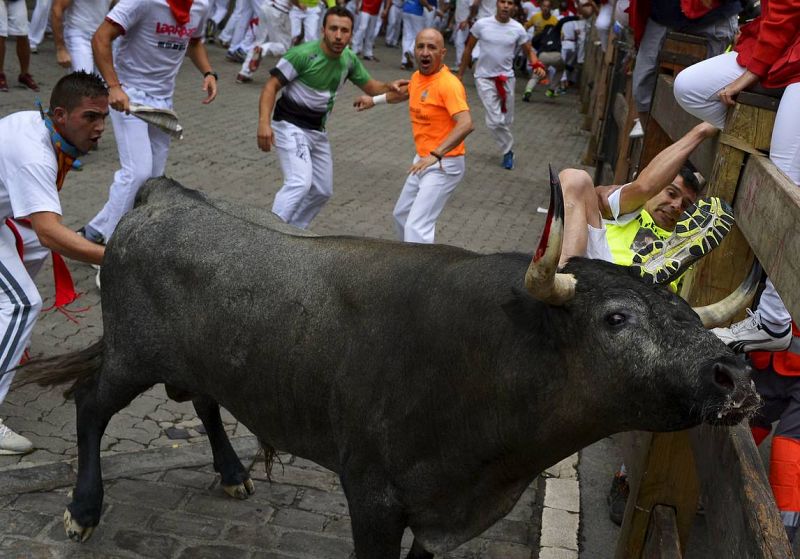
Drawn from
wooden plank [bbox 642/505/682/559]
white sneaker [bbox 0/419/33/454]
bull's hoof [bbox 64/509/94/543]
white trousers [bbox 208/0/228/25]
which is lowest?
white trousers [bbox 208/0/228/25]

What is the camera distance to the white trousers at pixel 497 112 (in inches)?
536

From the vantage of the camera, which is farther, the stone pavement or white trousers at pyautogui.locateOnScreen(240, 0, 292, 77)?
white trousers at pyautogui.locateOnScreen(240, 0, 292, 77)

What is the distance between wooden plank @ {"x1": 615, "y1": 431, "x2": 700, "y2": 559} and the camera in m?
3.98

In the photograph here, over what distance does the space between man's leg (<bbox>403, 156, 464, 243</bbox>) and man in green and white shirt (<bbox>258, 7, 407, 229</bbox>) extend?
2.55ft

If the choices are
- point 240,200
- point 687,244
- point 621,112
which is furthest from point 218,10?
point 687,244

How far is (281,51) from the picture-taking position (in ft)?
55.5

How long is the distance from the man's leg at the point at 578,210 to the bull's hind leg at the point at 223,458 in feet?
6.80

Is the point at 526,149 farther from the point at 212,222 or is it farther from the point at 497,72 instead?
the point at 212,222

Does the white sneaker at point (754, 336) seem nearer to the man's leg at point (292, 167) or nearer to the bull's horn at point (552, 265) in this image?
the bull's horn at point (552, 265)

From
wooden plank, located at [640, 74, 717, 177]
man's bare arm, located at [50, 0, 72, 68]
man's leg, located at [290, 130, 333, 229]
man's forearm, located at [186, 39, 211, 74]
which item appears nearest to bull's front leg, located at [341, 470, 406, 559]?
wooden plank, located at [640, 74, 717, 177]

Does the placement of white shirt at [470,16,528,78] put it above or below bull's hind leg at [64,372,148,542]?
below

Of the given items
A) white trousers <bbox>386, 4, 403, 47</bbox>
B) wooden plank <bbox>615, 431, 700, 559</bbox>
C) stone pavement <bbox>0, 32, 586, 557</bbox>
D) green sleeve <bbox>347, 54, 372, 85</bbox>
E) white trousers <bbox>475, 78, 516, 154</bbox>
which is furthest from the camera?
white trousers <bbox>386, 4, 403, 47</bbox>

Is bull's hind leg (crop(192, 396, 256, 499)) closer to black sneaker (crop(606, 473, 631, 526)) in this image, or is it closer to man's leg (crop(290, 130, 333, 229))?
black sneaker (crop(606, 473, 631, 526))

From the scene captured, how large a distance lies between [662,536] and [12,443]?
3303mm
